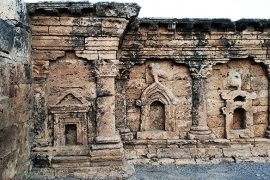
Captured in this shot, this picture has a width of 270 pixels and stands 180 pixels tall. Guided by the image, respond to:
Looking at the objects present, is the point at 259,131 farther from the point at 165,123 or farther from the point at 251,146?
the point at 165,123

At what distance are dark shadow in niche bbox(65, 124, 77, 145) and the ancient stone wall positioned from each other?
0.82 m

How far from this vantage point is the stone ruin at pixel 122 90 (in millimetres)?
6270

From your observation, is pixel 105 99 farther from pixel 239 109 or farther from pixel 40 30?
pixel 239 109

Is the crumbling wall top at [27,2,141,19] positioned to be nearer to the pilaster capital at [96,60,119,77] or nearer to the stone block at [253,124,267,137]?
the pilaster capital at [96,60,119,77]

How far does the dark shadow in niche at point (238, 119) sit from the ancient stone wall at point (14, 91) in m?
6.23

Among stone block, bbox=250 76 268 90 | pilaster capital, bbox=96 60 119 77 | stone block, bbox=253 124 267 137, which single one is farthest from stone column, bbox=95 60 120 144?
stone block, bbox=253 124 267 137

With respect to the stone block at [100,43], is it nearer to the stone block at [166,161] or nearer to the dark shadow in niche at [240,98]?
the stone block at [166,161]

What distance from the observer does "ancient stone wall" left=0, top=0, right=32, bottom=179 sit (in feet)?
16.6

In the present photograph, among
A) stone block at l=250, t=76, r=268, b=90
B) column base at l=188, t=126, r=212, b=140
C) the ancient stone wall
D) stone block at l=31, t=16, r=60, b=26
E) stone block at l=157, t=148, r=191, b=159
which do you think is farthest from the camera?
stone block at l=250, t=76, r=268, b=90

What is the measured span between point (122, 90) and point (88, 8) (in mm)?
3272

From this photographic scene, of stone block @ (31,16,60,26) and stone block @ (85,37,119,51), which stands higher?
stone block @ (31,16,60,26)

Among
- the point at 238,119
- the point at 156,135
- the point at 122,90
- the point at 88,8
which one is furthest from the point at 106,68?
the point at 238,119

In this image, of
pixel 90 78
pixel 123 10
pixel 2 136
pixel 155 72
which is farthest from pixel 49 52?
pixel 155 72

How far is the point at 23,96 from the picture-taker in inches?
241
